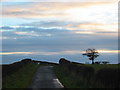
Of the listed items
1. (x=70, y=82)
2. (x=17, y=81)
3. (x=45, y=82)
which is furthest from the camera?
(x=17, y=81)

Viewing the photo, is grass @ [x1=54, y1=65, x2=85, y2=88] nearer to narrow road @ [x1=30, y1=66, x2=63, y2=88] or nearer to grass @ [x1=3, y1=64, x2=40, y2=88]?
narrow road @ [x1=30, y1=66, x2=63, y2=88]

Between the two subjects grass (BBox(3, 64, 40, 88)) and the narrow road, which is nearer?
the narrow road

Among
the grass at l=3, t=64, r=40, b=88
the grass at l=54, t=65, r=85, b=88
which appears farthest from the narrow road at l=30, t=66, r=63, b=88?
the grass at l=3, t=64, r=40, b=88

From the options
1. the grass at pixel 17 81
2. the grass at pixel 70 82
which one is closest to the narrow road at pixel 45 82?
the grass at pixel 70 82

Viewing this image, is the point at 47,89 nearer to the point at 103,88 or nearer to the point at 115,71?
the point at 103,88

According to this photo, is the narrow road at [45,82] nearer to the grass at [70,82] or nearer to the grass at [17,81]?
the grass at [70,82]

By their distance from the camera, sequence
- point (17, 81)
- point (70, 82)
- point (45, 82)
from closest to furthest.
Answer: point (70, 82) → point (45, 82) → point (17, 81)

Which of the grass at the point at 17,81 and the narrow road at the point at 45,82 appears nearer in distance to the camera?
the narrow road at the point at 45,82

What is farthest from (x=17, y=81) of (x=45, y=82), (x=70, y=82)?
(x=70, y=82)

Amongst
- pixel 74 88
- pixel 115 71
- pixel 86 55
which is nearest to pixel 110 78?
pixel 115 71

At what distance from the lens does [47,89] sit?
26188 mm

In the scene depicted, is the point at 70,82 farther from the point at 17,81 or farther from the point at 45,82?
the point at 17,81

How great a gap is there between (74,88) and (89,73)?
2530 millimetres

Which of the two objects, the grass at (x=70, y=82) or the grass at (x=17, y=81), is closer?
the grass at (x=70, y=82)
